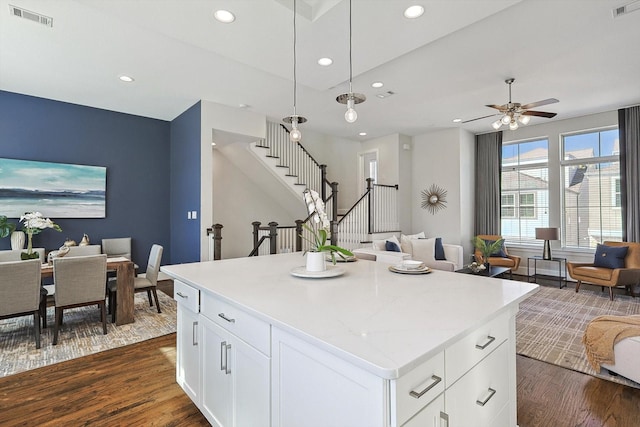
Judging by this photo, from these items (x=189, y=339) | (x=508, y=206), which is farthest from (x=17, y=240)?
(x=508, y=206)

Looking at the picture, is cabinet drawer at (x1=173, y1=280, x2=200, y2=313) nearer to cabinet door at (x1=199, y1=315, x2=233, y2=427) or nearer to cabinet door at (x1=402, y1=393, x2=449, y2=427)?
cabinet door at (x1=199, y1=315, x2=233, y2=427)

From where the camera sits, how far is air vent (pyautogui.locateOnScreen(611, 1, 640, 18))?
8.77 feet

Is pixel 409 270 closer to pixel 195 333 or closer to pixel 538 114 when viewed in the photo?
pixel 195 333

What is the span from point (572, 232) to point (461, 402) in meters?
6.71

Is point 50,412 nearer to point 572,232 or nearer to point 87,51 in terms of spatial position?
point 87,51

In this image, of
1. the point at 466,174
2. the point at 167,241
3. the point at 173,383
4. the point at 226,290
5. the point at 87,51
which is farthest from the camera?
the point at 466,174

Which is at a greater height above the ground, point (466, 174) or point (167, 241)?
point (466, 174)

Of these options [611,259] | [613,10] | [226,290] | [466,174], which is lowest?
[611,259]

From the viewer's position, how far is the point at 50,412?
6.87 feet

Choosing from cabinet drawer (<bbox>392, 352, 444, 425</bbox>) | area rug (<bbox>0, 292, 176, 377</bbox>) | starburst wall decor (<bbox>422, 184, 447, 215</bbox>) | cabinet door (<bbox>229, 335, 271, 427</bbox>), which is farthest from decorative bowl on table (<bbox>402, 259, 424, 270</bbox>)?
starburst wall decor (<bbox>422, 184, 447, 215</bbox>)

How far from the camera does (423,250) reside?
569cm

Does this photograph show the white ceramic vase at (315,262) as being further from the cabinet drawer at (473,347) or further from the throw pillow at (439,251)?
the throw pillow at (439,251)

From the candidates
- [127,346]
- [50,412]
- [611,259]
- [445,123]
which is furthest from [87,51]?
[611,259]

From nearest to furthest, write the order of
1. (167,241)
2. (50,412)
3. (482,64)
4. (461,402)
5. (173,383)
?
(461,402) < (50,412) < (173,383) < (482,64) < (167,241)
